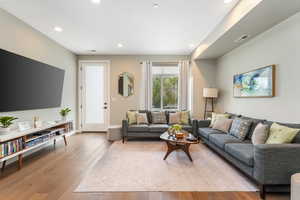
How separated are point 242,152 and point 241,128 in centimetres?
92

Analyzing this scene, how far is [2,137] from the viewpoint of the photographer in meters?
2.47

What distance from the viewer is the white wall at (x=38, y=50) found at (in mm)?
3023

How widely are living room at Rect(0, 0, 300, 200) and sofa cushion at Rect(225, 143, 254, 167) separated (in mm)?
18

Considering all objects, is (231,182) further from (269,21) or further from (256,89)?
(269,21)

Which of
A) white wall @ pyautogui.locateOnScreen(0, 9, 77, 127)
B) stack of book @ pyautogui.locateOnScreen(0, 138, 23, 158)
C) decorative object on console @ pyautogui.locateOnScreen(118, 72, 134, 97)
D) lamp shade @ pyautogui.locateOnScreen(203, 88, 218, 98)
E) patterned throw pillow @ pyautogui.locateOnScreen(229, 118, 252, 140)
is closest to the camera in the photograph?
stack of book @ pyautogui.locateOnScreen(0, 138, 23, 158)

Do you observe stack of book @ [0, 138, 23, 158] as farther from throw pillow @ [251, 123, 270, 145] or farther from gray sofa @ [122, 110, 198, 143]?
throw pillow @ [251, 123, 270, 145]

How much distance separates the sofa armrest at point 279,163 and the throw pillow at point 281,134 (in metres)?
0.26

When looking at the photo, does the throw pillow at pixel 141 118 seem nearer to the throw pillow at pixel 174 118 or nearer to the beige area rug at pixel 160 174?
the throw pillow at pixel 174 118

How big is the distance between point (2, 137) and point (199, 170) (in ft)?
10.6

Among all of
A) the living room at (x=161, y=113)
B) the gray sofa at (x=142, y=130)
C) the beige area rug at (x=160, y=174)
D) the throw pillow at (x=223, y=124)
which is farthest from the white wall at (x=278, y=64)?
the gray sofa at (x=142, y=130)

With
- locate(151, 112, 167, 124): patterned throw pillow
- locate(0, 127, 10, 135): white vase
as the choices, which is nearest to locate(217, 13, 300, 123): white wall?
locate(151, 112, 167, 124): patterned throw pillow

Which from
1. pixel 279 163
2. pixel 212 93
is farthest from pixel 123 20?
pixel 279 163

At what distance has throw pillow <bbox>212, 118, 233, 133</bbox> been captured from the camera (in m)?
3.83

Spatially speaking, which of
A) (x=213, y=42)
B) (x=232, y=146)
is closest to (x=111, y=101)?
(x=213, y=42)
